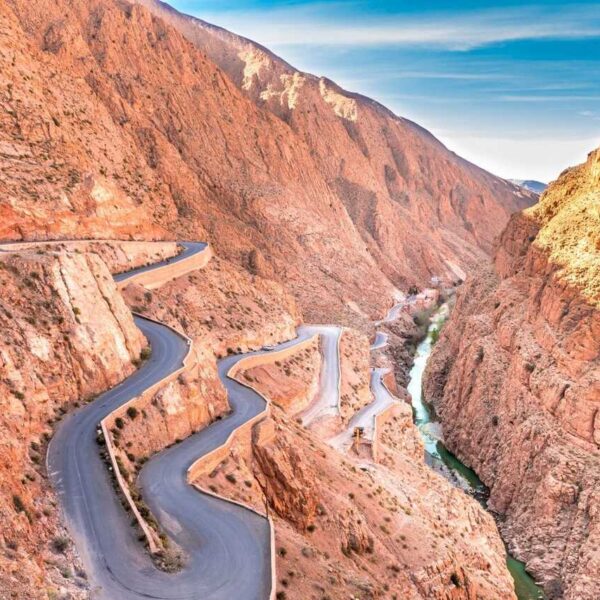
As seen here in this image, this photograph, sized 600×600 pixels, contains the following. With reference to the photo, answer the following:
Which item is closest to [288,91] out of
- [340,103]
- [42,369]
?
Answer: [340,103]

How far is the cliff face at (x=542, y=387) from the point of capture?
3572cm

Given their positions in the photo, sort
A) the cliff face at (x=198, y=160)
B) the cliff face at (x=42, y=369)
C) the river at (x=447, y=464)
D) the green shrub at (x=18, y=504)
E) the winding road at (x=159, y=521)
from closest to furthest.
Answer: the cliff face at (x=42, y=369), the green shrub at (x=18, y=504), the winding road at (x=159, y=521), the river at (x=447, y=464), the cliff face at (x=198, y=160)

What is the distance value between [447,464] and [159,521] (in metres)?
33.7

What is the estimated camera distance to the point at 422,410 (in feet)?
200

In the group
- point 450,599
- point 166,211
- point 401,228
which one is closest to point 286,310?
point 166,211

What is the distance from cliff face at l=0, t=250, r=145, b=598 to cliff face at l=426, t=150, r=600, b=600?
912 inches

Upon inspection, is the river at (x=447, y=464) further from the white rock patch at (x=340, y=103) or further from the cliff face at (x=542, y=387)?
the white rock patch at (x=340, y=103)

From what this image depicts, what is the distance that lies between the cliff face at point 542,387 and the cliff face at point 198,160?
20658mm

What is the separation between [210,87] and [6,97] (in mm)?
44555

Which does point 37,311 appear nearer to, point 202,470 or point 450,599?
point 202,470

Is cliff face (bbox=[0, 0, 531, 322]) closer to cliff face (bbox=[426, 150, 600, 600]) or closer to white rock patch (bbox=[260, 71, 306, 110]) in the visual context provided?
white rock patch (bbox=[260, 71, 306, 110])

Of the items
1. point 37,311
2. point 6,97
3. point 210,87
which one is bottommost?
point 37,311

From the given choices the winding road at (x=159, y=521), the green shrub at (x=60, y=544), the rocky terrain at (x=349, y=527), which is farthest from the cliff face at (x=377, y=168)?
the green shrub at (x=60, y=544)

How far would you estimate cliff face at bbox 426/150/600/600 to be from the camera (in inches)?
1406
